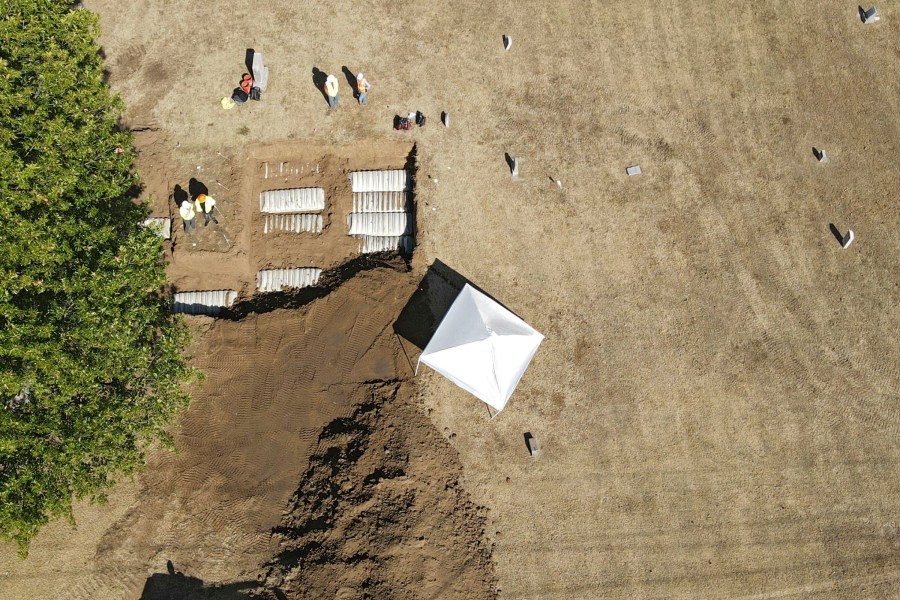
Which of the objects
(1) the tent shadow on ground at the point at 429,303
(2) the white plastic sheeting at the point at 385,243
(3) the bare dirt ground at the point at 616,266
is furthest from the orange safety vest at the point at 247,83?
(1) the tent shadow on ground at the point at 429,303

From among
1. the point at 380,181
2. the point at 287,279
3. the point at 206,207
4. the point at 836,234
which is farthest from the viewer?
the point at 380,181

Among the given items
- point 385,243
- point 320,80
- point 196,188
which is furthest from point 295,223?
point 320,80

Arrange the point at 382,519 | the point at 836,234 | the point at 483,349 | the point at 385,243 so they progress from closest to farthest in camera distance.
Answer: the point at 483,349
the point at 382,519
the point at 836,234
the point at 385,243

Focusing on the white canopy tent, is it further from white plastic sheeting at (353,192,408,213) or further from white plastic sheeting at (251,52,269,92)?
white plastic sheeting at (251,52,269,92)

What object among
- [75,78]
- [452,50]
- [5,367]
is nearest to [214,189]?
[75,78]

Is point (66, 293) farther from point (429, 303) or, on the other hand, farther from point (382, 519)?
point (382, 519)

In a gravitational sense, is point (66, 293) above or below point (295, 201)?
below

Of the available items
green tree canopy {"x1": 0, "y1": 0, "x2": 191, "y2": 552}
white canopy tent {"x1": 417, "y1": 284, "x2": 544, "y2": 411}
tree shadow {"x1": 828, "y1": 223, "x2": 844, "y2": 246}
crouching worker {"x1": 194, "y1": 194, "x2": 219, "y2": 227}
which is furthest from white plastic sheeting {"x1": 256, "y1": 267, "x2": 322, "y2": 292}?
tree shadow {"x1": 828, "y1": 223, "x2": 844, "y2": 246}
